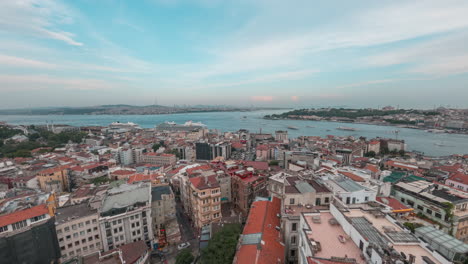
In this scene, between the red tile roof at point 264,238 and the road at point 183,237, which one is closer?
the red tile roof at point 264,238

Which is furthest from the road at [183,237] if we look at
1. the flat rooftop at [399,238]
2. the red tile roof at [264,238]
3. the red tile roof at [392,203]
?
the red tile roof at [392,203]

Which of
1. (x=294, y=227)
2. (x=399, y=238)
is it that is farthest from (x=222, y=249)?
(x=399, y=238)

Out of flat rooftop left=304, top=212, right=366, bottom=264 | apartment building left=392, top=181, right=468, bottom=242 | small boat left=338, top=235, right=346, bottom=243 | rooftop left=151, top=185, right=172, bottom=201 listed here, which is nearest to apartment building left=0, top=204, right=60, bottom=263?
rooftop left=151, top=185, right=172, bottom=201

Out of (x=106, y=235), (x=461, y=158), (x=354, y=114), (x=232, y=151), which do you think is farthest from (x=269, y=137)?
(x=354, y=114)

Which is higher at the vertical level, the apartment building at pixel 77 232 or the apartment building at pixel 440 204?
the apartment building at pixel 440 204

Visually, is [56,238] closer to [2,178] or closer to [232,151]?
[2,178]

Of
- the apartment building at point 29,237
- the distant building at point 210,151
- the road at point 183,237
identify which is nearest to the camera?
the apartment building at point 29,237

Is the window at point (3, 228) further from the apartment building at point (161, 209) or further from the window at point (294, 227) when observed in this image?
the window at point (294, 227)
